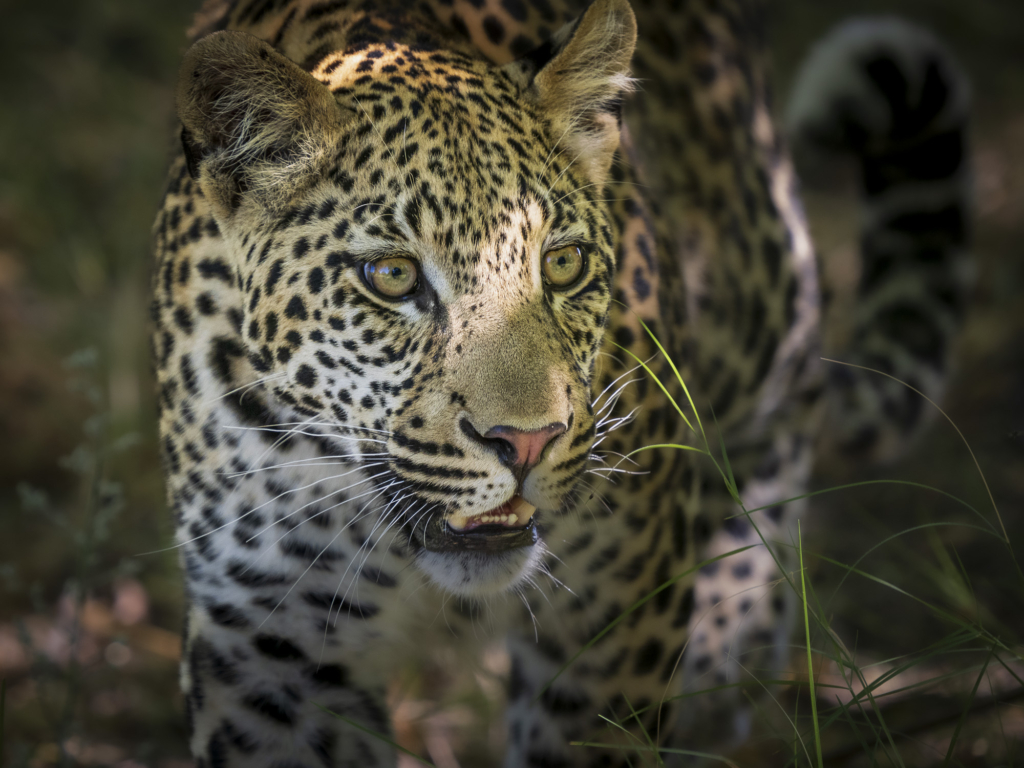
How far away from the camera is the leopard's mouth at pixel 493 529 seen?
7.26ft

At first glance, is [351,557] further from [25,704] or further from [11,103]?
[11,103]

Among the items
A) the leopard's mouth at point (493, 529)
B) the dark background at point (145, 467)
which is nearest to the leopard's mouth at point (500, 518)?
the leopard's mouth at point (493, 529)

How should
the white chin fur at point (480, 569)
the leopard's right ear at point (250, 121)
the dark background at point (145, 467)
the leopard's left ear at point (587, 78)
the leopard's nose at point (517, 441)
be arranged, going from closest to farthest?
the leopard's nose at point (517, 441) < the leopard's right ear at point (250, 121) < the white chin fur at point (480, 569) < the leopard's left ear at point (587, 78) < the dark background at point (145, 467)

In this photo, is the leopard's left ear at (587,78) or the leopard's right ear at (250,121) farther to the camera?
the leopard's left ear at (587,78)

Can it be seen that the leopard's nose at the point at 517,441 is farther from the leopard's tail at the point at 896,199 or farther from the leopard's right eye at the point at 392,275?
the leopard's tail at the point at 896,199

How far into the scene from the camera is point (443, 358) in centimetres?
214

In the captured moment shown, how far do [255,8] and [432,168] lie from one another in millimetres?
1058

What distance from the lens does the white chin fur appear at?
229 centimetres

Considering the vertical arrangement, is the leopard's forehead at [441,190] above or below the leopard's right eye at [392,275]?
above

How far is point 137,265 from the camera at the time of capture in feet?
19.4

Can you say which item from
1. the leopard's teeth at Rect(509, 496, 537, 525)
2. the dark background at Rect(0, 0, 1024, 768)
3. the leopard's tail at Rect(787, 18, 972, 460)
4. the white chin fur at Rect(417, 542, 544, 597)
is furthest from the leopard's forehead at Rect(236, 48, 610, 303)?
the leopard's tail at Rect(787, 18, 972, 460)

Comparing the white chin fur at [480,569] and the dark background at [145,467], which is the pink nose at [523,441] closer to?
the white chin fur at [480,569]

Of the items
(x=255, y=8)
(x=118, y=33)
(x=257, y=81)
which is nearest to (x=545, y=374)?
(x=257, y=81)

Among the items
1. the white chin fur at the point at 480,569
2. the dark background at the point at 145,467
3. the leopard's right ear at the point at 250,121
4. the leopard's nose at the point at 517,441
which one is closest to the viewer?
the leopard's nose at the point at 517,441
